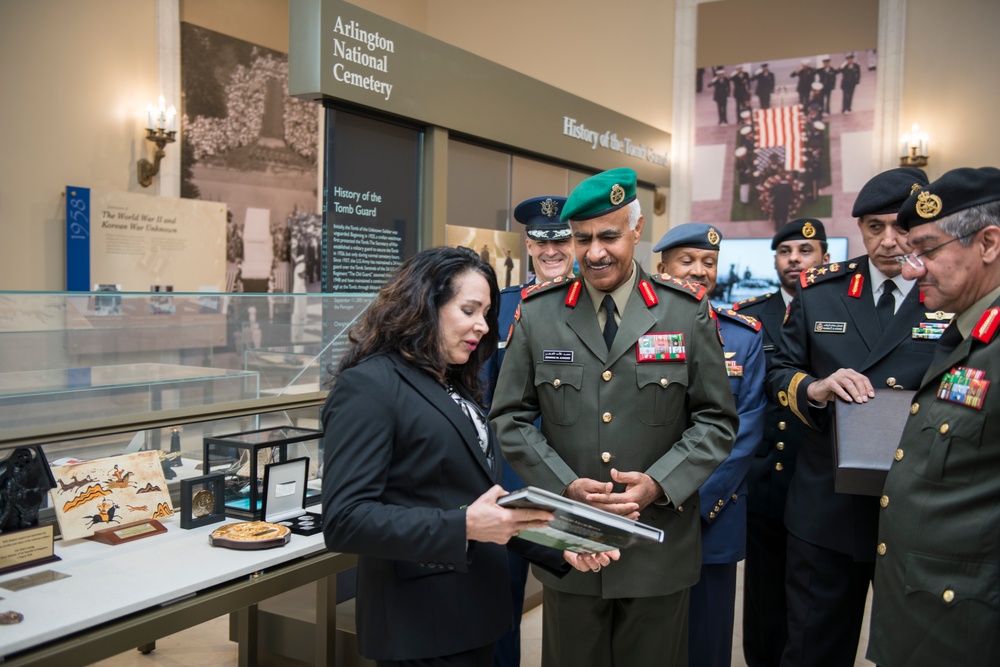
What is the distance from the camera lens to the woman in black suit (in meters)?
1.55

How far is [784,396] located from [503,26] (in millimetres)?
9903

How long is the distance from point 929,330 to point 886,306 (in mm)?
186

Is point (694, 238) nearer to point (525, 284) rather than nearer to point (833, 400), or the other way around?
point (525, 284)

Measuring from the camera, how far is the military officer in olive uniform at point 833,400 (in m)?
2.48

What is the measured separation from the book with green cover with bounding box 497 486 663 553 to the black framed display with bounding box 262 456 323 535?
129cm

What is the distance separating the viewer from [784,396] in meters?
2.66

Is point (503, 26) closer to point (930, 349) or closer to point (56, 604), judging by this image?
point (930, 349)

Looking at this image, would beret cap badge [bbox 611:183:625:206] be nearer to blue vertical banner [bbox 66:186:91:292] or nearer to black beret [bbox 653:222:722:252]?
black beret [bbox 653:222:722:252]

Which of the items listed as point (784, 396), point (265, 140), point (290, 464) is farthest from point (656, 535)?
point (265, 140)

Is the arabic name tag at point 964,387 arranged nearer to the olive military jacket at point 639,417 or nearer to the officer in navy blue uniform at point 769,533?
the olive military jacket at point 639,417

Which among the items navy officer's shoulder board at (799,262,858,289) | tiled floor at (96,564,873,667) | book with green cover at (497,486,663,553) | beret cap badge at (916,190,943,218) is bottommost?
tiled floor at (96,564,873,667)

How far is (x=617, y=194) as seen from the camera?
210cm

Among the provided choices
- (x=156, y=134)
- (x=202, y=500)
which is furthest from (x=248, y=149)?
(x=202, y=500)

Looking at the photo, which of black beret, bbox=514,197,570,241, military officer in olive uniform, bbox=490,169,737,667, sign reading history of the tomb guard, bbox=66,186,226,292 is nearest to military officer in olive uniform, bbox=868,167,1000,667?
military officer in olive uniform, bbox=490,169,737,667
